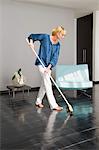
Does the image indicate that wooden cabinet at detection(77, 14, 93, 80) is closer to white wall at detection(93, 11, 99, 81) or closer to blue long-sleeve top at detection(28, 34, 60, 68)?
white wall at detection(93, 11, 99, 81)

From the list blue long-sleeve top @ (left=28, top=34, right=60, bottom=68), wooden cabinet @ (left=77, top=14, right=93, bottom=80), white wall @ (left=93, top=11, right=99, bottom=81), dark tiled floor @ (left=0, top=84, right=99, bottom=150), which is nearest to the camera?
dark tiled floor @ (left=0, top=84, right=99, bottom=150)

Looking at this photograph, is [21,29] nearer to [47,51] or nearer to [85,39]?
[47,51]

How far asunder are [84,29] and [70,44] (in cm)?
150

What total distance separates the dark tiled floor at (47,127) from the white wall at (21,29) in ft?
4.83

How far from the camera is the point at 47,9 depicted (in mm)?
6367

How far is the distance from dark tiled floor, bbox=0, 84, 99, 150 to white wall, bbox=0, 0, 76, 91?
4.83 ft

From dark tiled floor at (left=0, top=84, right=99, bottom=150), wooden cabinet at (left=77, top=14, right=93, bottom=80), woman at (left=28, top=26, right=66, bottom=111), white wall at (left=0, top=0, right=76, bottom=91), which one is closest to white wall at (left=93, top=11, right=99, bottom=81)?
wooden cabinet at (left=77, top=14, right=93, bottom=80)

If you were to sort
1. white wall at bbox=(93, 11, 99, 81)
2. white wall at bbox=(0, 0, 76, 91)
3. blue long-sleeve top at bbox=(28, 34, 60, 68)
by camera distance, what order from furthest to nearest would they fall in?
white wall at bbox=(93, 11, 99, 81) → white wall at bbox=(0, 0, 76, 91) → blue long-sleeve top at bbox=(28, 34, 60, 68)

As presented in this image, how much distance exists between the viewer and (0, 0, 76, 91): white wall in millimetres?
5840

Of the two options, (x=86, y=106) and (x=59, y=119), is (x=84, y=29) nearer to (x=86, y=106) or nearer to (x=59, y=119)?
(x=86, y=106)

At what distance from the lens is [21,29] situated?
6.03m

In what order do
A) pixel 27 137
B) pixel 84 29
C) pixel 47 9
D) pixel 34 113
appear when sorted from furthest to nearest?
1. pixel 84 29
2. pixel 47 9
3. pixel 34 113
4. pixel 27 137

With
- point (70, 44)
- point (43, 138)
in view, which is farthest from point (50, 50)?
point (70, 44)

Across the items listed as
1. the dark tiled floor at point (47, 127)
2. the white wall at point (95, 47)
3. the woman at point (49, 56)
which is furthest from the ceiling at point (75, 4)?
the dark tiled floor at point (47, 127)
